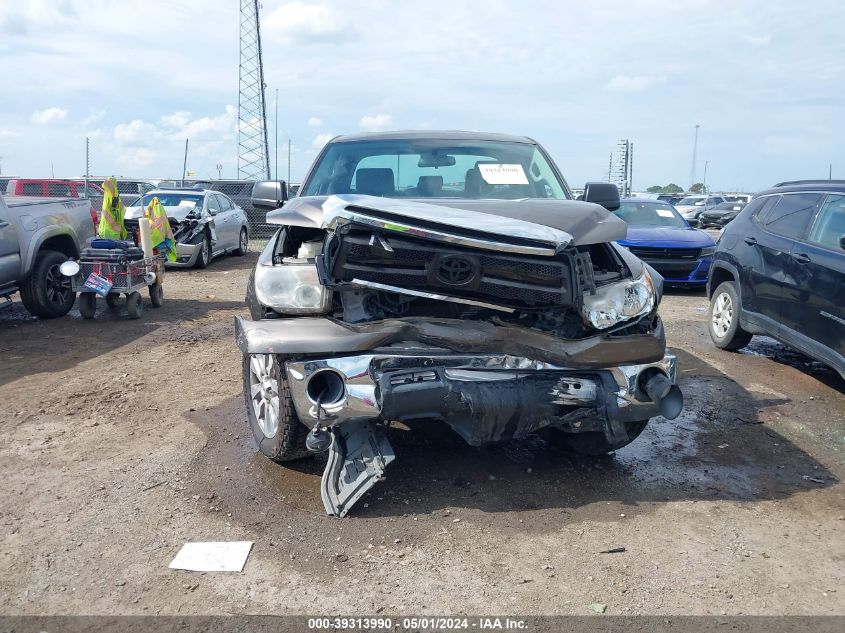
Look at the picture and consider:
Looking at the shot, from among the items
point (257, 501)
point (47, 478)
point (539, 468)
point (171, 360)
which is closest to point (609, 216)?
point (539, 468)

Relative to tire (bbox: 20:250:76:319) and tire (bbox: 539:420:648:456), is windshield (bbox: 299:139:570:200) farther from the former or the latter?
tire (bbox: 20:250:76:319)

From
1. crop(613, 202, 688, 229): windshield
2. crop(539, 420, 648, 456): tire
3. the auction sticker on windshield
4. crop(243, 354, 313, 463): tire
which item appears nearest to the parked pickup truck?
crop(243, 354, 313, 463): tire

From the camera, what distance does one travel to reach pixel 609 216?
3939 mm

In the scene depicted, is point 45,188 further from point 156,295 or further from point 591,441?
point 591,441

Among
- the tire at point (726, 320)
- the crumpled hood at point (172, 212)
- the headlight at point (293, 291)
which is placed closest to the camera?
the headlight at point (293, 291)

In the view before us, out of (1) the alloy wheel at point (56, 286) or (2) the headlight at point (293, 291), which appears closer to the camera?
(2) the headlight at point (293, 291)

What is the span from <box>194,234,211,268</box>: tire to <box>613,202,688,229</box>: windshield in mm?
7871

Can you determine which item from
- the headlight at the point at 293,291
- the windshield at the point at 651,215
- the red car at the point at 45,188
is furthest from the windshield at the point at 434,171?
the red car at the point at 45,188

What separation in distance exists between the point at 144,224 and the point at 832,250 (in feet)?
24.7

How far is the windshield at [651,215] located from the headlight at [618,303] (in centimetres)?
887

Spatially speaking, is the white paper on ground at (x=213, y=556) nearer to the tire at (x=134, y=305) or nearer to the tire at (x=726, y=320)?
the tire at (x=726, y=320)

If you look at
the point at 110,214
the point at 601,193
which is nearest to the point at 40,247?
the point at 110,214

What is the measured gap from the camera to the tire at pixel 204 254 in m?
14.0

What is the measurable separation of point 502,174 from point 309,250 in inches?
72.5
